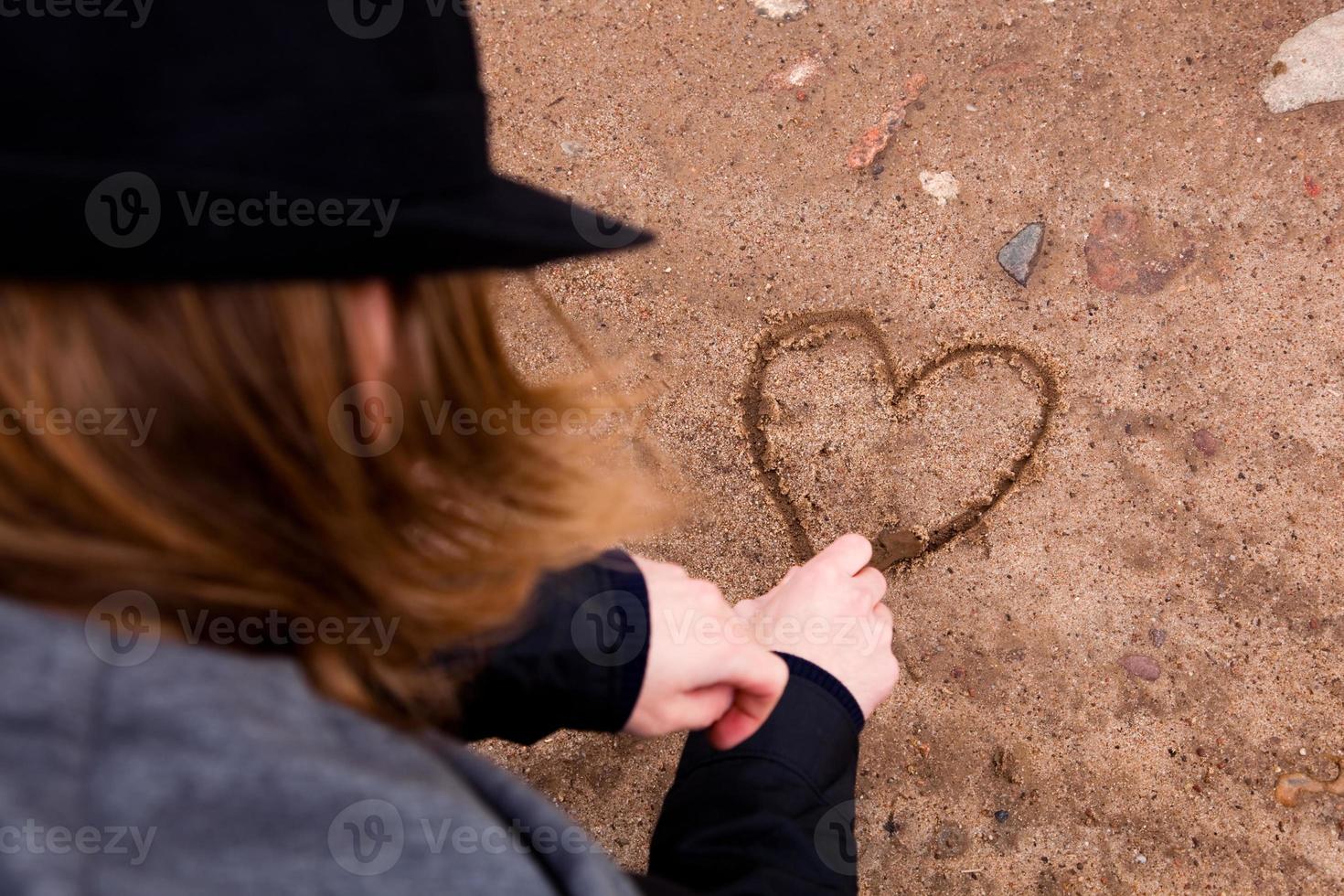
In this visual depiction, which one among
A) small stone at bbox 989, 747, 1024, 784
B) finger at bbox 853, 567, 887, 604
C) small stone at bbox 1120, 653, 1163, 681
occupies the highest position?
finger at bbox 853, 567, 887, 604

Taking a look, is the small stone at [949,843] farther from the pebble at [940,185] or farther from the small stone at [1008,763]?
the pebble at [940,185]

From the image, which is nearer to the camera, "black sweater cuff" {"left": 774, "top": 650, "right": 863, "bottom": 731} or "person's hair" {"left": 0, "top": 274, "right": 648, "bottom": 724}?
"person's hair" {"left": 0, "top": 274, "right": 648, "bottom": 724}

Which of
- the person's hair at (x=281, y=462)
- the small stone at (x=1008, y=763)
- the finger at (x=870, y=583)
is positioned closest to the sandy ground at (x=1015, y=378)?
Result: the small stone at (x=1008, y=763)

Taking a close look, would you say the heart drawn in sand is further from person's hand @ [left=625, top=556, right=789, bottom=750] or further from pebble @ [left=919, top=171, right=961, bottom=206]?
person's hand @ [left=625, top=556, right=789, bottom=750]

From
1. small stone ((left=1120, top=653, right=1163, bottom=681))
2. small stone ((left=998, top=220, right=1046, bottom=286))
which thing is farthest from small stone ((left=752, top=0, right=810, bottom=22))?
small stone ((left=1120, top=653, right=1163, bottom=681))

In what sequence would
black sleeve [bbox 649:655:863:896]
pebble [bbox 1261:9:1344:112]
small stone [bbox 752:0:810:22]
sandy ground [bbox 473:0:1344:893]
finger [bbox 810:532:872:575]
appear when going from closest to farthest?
1. black sleeve [bbox 649:655:863:896]
2. finger [bbox 810:532:872:575]
3. sandy ground [bbox 473:0:1344:893]
4. pebble [bbox 1261:9:1344:112]
5. small stone [bbox 752:0:810:22]

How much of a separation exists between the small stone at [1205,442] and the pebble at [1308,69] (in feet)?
2.17

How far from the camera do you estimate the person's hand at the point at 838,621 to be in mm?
1361

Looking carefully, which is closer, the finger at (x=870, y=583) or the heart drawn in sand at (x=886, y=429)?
the finger at (x=870, y=583)

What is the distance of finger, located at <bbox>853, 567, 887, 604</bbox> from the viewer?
1.44 m

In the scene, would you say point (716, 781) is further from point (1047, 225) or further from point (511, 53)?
point (511, 53)

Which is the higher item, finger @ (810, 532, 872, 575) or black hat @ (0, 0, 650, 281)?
black hat @ (0, 0, 650, 281)

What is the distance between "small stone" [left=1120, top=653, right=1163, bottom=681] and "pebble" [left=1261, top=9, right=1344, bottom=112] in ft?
3.58

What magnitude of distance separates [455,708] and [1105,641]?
3.88 feet
